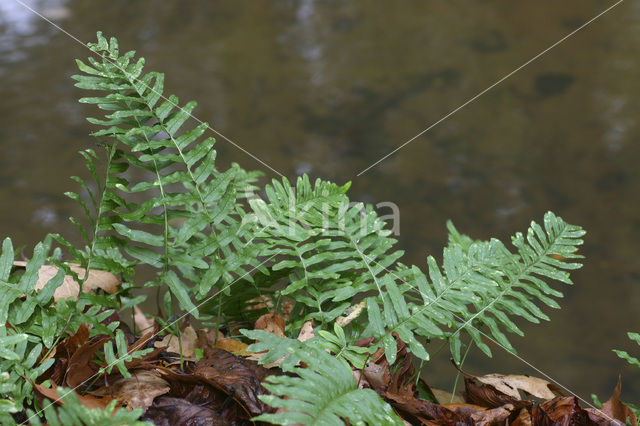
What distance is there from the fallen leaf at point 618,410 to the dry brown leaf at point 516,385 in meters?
0.17

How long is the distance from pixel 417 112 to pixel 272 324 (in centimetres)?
319

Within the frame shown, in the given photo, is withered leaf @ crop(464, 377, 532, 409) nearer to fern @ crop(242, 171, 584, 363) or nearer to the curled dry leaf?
fern @ crop(242, 171, 584, 363)

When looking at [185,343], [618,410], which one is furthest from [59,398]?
[618,410]

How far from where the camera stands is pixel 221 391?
114cm

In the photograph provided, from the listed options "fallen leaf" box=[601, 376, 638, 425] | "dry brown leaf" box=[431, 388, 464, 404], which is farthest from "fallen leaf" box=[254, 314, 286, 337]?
"fallen leaf" box=[601, 376, 638, 425]

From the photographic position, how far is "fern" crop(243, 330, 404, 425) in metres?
0.91

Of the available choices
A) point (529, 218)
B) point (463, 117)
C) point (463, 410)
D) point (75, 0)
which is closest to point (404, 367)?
point (463, 410)

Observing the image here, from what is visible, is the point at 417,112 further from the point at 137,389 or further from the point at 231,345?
the point at 137,389

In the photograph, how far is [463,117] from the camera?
4422 mm

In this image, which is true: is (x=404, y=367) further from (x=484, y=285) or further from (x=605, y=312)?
(x=605, y=312)

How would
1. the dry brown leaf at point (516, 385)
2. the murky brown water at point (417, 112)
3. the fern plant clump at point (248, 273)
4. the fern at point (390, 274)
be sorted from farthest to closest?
the murky brown water at point (417, 112) → the dry brown leaf at point (516, 385) → the fern at point (390, 274) → the fern plant clump at point (248, 273)

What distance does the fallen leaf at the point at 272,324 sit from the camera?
1.42 m

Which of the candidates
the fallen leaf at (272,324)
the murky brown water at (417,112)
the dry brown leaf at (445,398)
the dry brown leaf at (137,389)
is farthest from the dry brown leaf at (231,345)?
the murky brown water at (417,112)

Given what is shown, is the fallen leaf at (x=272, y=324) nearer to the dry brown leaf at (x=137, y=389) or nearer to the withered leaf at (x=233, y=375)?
the withered leaf at (x=233, y=375)
